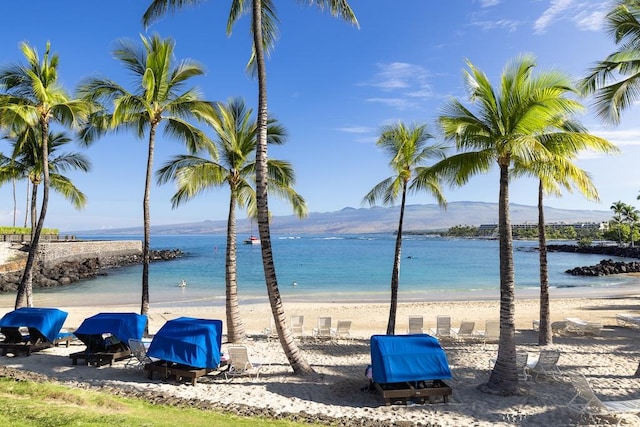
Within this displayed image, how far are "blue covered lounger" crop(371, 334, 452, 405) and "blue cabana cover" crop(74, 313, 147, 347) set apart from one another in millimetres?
6749

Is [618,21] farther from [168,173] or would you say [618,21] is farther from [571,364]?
[168,173]

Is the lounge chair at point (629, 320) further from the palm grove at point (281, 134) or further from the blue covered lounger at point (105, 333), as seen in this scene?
the blue covered lounger at point (105, 333)

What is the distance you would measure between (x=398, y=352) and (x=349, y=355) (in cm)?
452

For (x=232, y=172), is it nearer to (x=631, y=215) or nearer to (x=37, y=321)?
(x=37, y=321)

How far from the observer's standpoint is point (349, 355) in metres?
13.0

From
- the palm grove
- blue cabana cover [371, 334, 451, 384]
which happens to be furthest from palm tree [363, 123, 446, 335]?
blue cabana cover [371, 334, 451, 384]

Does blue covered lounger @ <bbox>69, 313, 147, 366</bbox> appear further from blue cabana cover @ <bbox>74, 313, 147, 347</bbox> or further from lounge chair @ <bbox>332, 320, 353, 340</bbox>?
lounge chair @ <bbox>332, 320, 353, 340</bbox>

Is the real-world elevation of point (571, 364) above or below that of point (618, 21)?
below

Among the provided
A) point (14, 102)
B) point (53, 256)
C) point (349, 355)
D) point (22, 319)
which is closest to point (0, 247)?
point (53, 256)

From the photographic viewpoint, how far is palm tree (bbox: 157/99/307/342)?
13547mm

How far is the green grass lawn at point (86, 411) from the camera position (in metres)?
6.13

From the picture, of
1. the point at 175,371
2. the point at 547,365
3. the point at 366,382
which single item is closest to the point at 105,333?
the point at 175,371

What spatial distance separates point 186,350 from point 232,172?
20.0ft

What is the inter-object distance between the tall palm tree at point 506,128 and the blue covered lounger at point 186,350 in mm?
6363
